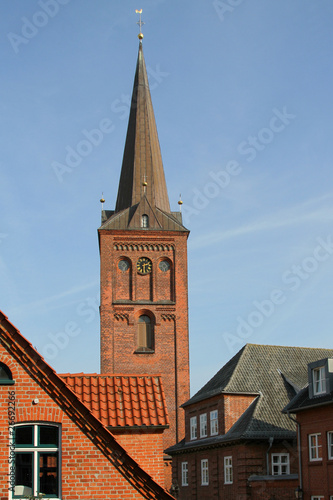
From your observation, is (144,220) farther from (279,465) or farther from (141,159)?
(279,465)

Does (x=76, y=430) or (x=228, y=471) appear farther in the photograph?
(x=228, y=471)

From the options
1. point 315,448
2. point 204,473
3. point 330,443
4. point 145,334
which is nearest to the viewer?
point 330,443

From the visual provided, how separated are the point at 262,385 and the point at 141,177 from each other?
31270mm

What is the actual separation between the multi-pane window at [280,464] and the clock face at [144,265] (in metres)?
28.4

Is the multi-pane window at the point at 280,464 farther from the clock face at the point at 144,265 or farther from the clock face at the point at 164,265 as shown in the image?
the clock face at the point at 164,265

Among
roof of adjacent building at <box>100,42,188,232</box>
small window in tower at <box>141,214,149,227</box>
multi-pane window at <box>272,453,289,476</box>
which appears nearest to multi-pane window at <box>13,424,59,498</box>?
multi-pane window at <box>272,453,289,476</box>

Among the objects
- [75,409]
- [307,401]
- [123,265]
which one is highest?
[123,265]

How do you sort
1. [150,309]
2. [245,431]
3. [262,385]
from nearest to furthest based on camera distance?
[245,431], [262,385], [150,309]

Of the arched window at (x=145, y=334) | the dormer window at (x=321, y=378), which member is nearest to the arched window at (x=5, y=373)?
the dormer window at (x=321, y=378)

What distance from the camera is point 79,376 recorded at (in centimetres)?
1534

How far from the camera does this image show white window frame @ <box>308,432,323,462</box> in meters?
28.9

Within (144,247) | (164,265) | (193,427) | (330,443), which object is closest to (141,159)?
(144,247)

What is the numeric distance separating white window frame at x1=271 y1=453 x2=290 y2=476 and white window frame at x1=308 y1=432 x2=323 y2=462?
15.0 ft

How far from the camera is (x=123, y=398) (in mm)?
14750
